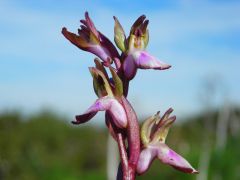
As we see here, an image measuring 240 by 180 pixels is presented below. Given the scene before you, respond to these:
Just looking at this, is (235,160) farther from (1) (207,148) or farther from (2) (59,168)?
(2) (59,168)

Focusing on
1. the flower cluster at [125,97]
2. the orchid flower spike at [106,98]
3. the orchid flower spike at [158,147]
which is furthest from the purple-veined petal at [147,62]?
the orchid flower spike at [158,147]

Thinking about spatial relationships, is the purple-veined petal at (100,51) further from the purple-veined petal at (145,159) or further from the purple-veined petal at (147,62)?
the purple-veined petal at (145,159)

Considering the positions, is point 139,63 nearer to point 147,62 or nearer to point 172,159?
point 147,62

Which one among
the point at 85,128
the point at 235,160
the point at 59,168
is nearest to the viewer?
the point at 235,160

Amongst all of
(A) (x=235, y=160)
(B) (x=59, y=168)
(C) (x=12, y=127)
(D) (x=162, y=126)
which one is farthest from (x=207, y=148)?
(D) (x=162, y=126)

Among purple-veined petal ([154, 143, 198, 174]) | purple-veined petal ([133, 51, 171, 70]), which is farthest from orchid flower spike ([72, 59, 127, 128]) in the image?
purple-veined petal ([154, 143, 198, 174])

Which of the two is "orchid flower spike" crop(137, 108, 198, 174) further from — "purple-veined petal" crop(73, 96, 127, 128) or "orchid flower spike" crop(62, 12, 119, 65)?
"orchid flower spike" crop(62, 12, 119, 65)

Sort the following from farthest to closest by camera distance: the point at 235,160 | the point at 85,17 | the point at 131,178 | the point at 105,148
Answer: the point at 105,148
the point at 235,160
the point at 85,17
the point at 131,178
